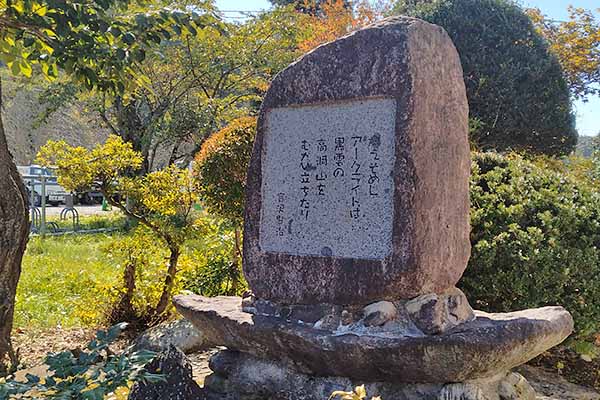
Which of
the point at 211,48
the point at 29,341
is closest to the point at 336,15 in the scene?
the point at 211,48

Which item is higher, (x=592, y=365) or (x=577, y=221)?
(x=577, y=221)

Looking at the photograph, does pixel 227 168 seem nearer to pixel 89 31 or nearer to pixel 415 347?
pixel 89 31

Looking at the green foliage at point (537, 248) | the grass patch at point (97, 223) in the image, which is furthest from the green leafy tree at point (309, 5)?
the green foliage at point (537, 248)

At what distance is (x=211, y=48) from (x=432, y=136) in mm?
10503

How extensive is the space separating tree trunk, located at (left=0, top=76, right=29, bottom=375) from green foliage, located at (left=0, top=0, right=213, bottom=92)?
61 cm

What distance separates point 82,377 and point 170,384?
0.92 metres

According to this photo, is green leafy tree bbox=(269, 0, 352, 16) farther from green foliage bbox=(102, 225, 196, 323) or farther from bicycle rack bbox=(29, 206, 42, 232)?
green foliage bbox=(102, 225, 196, 323)

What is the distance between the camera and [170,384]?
9.27ft

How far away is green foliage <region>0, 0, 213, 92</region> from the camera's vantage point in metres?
3.37

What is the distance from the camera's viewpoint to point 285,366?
10.1 feet

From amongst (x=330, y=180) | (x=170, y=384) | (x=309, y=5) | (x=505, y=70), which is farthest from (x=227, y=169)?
(x=309, y=5)

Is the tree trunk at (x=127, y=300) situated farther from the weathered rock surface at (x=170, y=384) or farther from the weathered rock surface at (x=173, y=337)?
the weathered rock surface at (x=170, y=384)

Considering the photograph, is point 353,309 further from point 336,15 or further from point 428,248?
point 336,15

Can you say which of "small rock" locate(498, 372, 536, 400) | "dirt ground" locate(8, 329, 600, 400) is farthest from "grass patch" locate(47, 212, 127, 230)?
"small rock" locate(498, 372, 536, 400)
